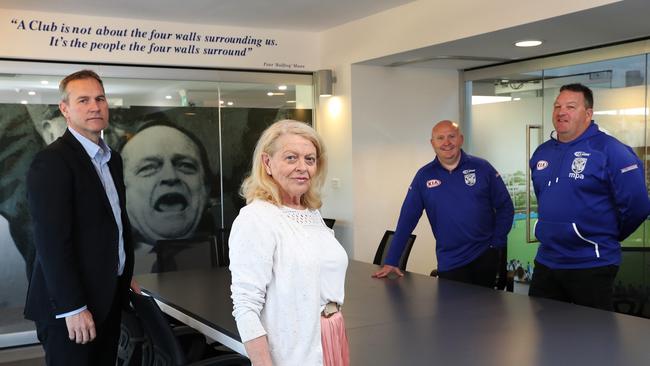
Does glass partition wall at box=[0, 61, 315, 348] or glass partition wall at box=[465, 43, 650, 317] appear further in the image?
glass partition wall at box=[0, 61, 315, 348]

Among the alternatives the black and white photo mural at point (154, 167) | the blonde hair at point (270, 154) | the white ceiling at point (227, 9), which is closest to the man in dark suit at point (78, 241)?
the blonde hair at point (270, 154)

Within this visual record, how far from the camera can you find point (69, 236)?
2791 mm

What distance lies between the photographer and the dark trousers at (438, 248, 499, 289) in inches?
183

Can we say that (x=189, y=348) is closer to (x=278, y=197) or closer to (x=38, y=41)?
(x=278, y=197)

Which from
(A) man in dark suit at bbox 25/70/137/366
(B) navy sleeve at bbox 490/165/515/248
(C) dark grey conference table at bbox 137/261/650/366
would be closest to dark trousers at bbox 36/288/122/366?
(A) man in dark suit at bbox 25/70/137/366

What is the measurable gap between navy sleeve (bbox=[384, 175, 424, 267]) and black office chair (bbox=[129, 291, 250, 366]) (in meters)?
1.81

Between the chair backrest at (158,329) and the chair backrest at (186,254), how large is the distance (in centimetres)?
228

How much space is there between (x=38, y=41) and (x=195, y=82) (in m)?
1.52

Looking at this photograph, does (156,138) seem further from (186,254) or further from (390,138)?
(390,138)

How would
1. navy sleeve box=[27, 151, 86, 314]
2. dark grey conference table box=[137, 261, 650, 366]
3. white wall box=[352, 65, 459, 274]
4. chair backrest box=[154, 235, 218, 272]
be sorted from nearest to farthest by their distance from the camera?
1. dark grey conference table box=[137, 261, 650, 366]
2. navy sleeve box=[27, 151, 86, 314]
3. chair backrest box=[154, 235, 218, 272]
4. white wall box=[352, 65, 459, 274]

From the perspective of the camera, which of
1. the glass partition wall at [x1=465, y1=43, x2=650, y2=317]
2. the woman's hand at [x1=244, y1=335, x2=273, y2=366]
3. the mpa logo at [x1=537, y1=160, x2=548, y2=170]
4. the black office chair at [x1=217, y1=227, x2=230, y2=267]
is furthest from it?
the glass partition wall at [x1=465, y1=43, x2=650, y2=317]

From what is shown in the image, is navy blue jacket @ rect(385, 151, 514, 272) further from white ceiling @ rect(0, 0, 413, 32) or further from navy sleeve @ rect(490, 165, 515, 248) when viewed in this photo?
white ceiling @ rect(0, 0, 413, 32)

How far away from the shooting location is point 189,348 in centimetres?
350

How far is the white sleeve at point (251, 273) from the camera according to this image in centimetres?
202
